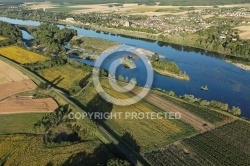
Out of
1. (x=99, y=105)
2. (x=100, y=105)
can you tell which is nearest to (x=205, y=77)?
(x=100, y=105)

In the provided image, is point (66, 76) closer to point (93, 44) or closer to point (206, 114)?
point (206, 114)

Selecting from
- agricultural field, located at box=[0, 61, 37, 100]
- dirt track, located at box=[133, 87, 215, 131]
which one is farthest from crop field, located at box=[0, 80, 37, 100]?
dirt track, located at box=[133, 87, 215, 131]

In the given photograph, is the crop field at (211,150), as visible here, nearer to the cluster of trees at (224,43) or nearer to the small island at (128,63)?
the small island at (128,63)

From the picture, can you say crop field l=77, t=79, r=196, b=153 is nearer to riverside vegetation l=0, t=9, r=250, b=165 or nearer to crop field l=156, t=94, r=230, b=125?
riverside vegetation l=0, t=9, r=250, b=165

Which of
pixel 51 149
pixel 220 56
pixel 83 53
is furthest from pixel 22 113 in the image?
pixel 220 56

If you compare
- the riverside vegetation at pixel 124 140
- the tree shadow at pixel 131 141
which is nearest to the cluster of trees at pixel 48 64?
the riverside vegetation at pixel 124 140

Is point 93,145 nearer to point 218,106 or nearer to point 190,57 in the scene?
point 218,106
